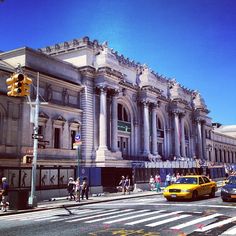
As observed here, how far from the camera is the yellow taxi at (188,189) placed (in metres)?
21.6

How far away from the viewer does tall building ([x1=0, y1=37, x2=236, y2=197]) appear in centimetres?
3091

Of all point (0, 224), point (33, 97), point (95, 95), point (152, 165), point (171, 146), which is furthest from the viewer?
point (171, 146)

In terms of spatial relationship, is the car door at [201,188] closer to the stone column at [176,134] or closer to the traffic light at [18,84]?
the traffic light at [18,84]

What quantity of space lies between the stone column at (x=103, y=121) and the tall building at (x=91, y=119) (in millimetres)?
122

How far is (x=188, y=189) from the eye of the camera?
21.6 metres

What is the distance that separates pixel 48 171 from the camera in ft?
93.5

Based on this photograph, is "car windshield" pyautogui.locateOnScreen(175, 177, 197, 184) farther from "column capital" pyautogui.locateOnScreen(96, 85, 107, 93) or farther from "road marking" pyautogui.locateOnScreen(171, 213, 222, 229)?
"column capital" pyautogui.locateOnScreen(96, 85, 107, 93)

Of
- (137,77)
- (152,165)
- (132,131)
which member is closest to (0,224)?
(152,165)

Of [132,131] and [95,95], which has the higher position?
[95,95]

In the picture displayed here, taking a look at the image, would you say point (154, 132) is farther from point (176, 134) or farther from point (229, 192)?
point (229, 192)

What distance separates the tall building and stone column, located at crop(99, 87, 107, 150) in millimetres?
122

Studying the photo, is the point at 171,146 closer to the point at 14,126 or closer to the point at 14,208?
the point at 14,126

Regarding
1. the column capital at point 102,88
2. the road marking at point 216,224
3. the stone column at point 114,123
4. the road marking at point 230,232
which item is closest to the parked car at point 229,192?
the road marking at point 216,224

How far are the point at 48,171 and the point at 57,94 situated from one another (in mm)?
11094
